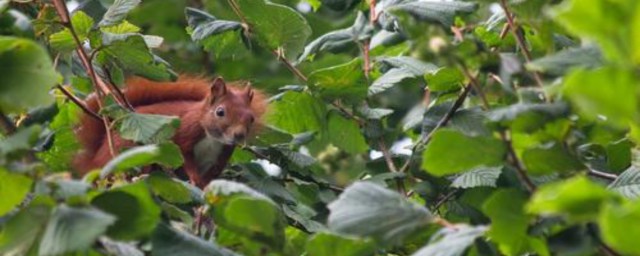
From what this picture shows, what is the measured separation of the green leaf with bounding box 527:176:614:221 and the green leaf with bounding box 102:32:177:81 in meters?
1.50

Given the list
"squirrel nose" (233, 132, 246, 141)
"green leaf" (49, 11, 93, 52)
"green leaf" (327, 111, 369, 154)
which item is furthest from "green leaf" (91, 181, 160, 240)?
"squirrel nose" (233, 132, 246, 141)

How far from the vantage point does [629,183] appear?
7.97ft

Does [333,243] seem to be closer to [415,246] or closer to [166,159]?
[166,159]

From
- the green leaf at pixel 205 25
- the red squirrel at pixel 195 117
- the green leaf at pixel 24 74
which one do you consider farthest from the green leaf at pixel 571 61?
the red squirrel at pixel 195 117

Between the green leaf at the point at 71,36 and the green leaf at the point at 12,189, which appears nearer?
the green leaf at the point at 12,189

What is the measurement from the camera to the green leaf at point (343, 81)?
10.5ft

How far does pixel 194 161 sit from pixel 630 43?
2607 millimetres

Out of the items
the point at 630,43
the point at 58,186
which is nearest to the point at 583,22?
the point at 630,43

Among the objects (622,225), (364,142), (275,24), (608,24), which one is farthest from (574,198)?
(364,142)

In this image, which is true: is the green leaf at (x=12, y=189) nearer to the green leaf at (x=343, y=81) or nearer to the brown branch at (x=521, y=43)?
the brown branch at (x=521, y=43)

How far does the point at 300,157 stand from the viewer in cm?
330

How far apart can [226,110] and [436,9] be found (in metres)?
1.53

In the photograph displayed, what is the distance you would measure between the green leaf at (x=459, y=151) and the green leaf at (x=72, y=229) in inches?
19.3

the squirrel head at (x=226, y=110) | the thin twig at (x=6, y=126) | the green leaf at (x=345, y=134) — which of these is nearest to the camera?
the thin twig at (x=6, y=126)
